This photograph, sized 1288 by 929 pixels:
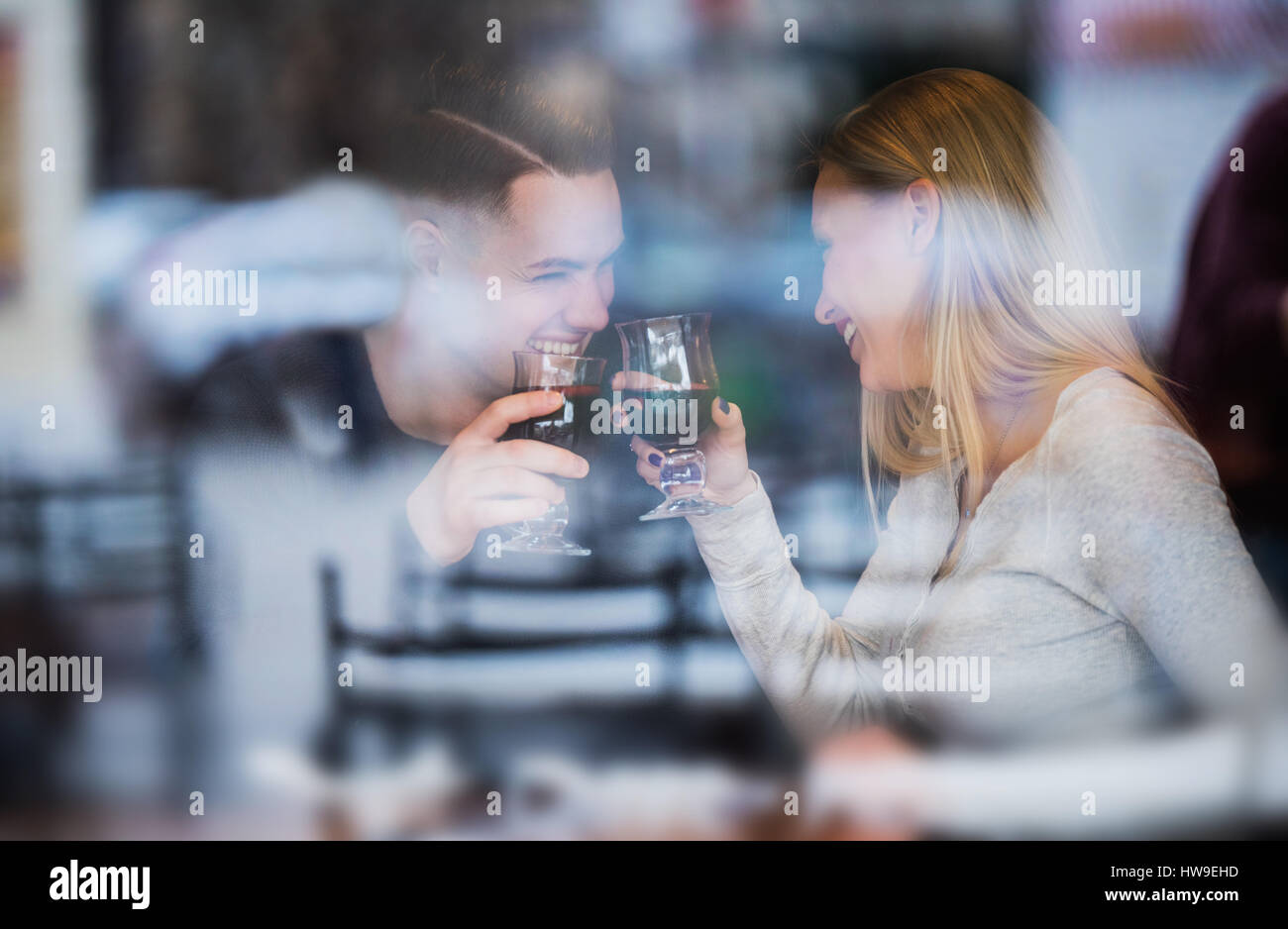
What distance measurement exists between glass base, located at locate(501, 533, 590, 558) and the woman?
0.21 metres

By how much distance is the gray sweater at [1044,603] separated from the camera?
82.7 inches

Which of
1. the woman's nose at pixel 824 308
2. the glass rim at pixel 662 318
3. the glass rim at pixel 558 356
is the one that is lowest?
the glass rim at pixel 558 356

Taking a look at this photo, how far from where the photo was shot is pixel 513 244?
212 cm

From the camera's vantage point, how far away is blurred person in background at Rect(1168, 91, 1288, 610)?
7.10ft

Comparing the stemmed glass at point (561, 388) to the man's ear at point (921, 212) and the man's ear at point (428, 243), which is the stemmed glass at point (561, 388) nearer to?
the man's ear at point (428, 243)

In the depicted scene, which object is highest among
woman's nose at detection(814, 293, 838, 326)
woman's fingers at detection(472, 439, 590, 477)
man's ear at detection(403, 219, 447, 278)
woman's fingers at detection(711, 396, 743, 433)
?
man's ear at detection(403, 219, 447, 278)

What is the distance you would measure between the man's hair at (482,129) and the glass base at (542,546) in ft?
2.21

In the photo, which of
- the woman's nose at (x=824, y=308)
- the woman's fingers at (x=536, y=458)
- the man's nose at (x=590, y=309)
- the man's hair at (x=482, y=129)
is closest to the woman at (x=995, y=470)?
the woman's nose at (x=824, y=308)

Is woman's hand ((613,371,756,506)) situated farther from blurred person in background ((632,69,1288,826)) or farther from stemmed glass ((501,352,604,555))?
stemmed glass ((501,352,604,555))

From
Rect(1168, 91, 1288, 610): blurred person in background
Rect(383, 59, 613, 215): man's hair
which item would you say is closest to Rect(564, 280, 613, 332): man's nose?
Rect(383, 59, 613, 215): man's hair

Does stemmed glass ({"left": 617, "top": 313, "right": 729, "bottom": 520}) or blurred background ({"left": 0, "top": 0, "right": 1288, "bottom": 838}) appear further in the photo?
blurred background ({"left": 0, "top": 0, "right": 1288, "bottom": 838})
